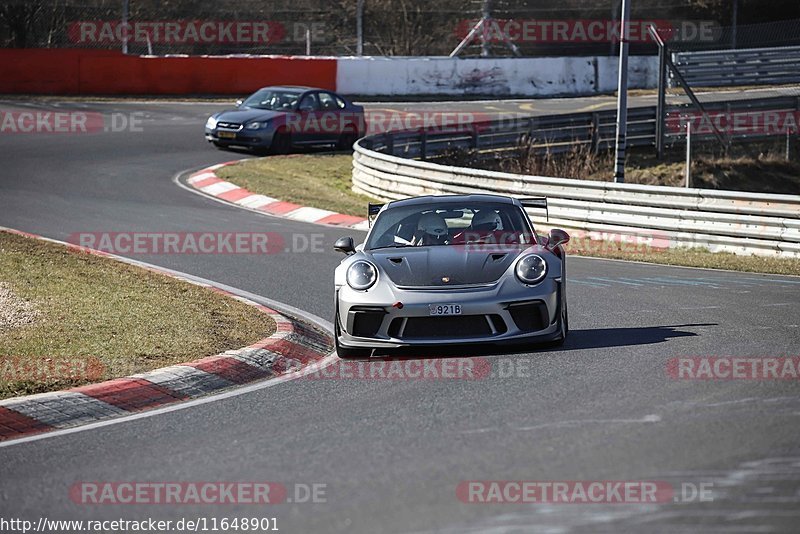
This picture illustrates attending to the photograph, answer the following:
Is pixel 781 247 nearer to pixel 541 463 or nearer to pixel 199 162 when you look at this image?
pixel 541 463

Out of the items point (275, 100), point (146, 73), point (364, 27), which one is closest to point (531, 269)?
point (275, 100)

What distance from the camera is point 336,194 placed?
22797mm

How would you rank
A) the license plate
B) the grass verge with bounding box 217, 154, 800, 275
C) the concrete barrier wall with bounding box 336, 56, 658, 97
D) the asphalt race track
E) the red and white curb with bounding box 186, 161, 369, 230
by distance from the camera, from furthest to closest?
the concrete barrier wall with bounding box 336, 56, 658, 97 → the red and white curb with bounding box 186, 161, 369, 230 → the grass verge with bounding box 217, 154, 800, 275 → the license plate → the asphalt race track

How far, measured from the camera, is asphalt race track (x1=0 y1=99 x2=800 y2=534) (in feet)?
16.3

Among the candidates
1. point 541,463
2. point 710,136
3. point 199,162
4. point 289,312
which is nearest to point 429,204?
point 289,312

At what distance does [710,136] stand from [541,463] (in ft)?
81.9

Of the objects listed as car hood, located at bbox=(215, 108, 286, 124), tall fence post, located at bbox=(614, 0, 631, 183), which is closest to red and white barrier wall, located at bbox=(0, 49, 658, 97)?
car hood, located at bbox=(215, 108, 286, 124)

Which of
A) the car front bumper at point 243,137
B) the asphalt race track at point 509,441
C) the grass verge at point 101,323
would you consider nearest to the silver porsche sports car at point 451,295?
the asphalt race track at point 509,441

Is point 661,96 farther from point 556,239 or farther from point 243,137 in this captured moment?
point 556,239

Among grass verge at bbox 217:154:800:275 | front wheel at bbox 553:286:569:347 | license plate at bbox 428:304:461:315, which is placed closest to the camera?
license plate at bbox 428:304:461:315

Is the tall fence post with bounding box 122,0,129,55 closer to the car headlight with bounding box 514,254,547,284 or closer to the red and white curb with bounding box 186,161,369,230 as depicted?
the red and white curb with bounding box 186,161,369,230

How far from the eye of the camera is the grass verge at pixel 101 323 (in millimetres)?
8336

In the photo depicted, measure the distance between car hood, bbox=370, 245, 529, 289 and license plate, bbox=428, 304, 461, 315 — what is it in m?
0.23

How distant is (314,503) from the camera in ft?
17.0
